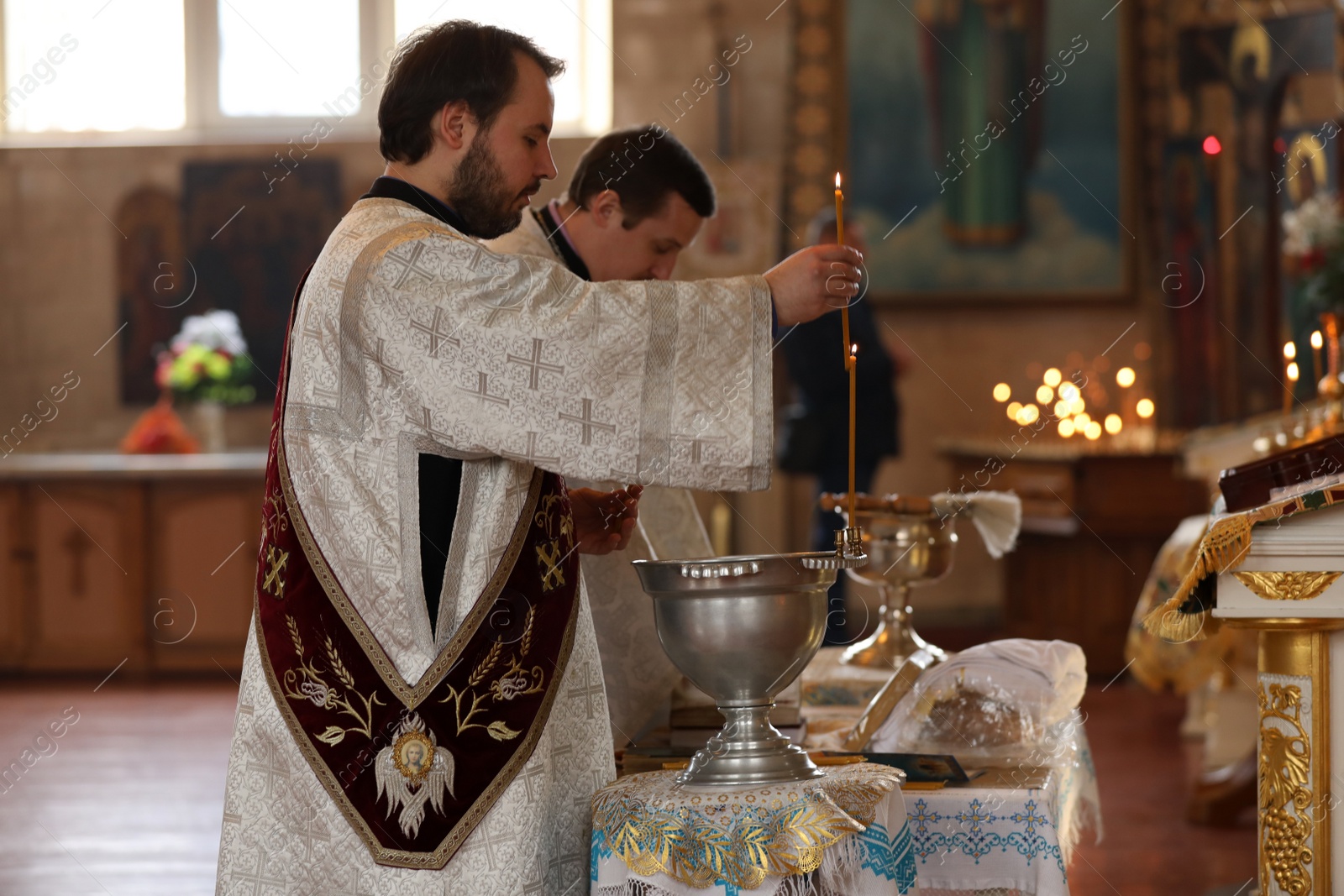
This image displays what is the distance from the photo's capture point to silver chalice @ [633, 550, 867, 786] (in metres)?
1.77

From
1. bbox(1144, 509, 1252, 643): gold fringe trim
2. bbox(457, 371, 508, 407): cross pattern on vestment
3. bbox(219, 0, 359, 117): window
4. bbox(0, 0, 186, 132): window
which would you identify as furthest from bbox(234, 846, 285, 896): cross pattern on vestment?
bbox(0, 0, 186, 132): window

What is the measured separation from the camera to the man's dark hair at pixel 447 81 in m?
1.95

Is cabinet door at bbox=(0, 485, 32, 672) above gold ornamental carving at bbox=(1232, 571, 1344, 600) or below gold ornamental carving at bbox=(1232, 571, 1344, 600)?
below

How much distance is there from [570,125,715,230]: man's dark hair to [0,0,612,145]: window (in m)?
6.20

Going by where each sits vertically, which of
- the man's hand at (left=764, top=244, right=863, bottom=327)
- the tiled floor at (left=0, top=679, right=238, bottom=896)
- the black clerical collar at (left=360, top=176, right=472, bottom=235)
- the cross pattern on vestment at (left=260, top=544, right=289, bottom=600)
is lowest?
the tiled floor at (left=0, top=679, right=238, bottom=896)

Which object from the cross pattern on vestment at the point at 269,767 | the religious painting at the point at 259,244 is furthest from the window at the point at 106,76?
the cross pattern on vestment at the point at 269,767

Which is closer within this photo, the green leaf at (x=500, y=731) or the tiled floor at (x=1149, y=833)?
the green leaf at (x=500, y=731)

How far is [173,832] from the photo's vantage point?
13.9ft

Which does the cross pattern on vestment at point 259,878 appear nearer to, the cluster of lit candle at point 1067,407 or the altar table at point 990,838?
the altar table at point 990,838

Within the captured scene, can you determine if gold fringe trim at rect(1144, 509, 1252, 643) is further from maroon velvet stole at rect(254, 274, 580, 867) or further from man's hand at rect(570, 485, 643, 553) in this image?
maroon velvet stole at rect(254, 274, 580, 867)

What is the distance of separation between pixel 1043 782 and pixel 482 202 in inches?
44.5

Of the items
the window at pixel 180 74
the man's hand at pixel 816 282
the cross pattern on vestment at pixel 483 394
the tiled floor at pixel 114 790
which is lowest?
the tiled floor at pixel 114 790

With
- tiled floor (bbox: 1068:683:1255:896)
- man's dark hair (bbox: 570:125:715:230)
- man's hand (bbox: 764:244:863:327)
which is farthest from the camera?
tiled floor (bbox: 1068:683:1255:896)

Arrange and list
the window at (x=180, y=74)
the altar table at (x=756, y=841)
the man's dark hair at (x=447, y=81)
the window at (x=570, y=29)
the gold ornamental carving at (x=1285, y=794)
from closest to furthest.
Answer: the altar table at (x=756, y=841) < the man's dark hair at (x=447, y=81) < the gold ornamental carving at (x=1285, y=794) < the window at (x=570, y=29) < the window at (x=180, y=74)
